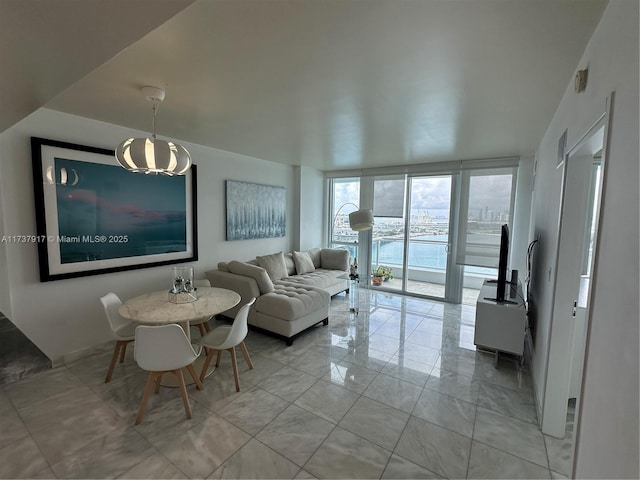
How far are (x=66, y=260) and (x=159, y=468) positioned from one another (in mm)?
2275

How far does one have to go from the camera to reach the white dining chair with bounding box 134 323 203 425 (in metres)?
1.99

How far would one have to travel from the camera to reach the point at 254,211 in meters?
4.91

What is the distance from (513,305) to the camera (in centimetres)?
293

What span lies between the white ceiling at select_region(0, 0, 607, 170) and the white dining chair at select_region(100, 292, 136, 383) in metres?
1.68

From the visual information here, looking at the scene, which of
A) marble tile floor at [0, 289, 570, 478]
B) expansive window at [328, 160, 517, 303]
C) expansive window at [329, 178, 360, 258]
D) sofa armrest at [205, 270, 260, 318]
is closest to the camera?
marble tile floor at [0, 289, 570, 478]

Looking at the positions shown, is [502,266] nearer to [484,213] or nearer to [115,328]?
[484,213]

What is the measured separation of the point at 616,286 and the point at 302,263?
4.40m

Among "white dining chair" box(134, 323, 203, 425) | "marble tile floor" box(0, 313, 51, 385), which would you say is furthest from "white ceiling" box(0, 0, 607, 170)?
"marble tile floor" box(0, 313, 51, 385)

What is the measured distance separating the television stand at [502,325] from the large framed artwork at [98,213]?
3.80 m

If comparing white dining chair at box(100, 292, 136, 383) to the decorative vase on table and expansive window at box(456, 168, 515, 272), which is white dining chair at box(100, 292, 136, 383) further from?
expansive window at box(456, 168, 515, 272)

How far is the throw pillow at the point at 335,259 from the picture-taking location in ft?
18.3

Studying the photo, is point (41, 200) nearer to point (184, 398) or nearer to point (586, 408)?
point (184, 398)

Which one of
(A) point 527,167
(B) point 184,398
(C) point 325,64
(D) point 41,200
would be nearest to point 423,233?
(A) point 527,167

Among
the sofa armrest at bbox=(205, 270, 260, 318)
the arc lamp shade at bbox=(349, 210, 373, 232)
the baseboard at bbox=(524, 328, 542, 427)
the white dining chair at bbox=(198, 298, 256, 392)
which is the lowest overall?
the baseboard at bbox=(524, 328, 542, 427)
